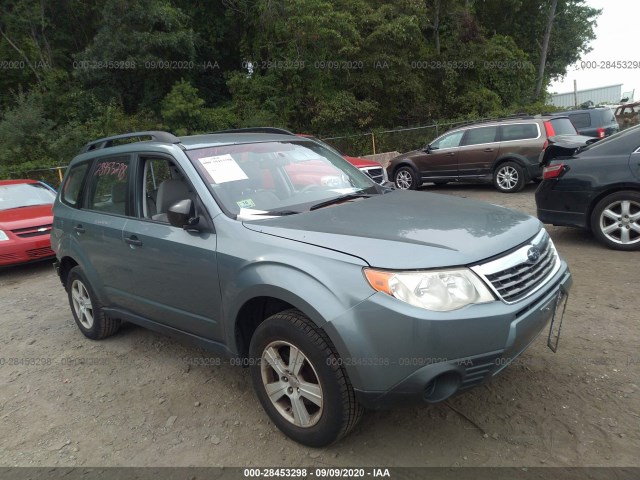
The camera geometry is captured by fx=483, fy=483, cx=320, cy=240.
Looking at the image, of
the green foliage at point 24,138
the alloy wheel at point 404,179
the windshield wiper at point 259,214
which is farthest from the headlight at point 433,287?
the green foliage at point 24,138

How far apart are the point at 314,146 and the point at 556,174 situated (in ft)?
11.7

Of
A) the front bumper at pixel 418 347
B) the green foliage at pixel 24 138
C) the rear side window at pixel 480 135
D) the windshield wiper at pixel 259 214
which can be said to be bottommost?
the front bumper at pixel 418 347

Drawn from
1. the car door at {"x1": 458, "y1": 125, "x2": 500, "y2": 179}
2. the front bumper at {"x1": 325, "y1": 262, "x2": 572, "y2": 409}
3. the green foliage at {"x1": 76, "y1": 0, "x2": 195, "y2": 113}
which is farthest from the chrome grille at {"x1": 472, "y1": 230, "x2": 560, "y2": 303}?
the green foliage at {"x1": 76, "y1": 0, "x2": 195, "y2": 113}

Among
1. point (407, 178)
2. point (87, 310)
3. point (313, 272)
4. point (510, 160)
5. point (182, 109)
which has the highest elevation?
point (182, 109)

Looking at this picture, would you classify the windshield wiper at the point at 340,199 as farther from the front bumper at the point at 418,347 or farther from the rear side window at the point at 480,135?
the rear side window at the point at 480,135

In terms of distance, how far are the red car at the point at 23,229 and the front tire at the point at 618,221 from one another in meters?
7.77

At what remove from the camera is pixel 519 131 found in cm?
1069

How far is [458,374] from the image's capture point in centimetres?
239

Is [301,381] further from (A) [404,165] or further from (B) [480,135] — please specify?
(A) [404,165]

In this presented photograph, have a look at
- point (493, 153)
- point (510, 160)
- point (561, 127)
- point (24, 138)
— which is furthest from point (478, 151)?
point (24, 138)

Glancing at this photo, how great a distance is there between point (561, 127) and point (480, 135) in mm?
1695

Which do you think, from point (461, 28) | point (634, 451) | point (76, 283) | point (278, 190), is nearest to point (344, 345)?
point (278, 190)

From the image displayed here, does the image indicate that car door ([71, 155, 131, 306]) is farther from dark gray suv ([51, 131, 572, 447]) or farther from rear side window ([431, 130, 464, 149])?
rear side window ([431, 130, 464, 149])

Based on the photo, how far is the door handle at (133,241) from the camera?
11.6 ft
